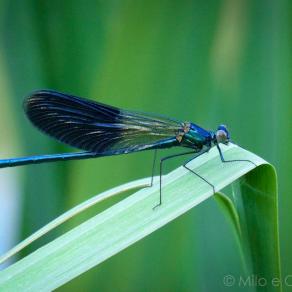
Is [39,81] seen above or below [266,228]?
above

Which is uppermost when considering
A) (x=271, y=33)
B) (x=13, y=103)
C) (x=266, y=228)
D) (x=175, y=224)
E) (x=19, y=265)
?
(x=271, y=33)

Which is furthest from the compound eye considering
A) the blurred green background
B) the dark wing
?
the dark wing

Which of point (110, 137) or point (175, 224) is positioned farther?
point (110, 137)

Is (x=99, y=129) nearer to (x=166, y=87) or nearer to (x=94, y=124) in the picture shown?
(x=94, y=124)

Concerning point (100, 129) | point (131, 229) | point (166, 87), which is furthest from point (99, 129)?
point (131, 229)

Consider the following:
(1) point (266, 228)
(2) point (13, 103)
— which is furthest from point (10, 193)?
(1) point (266, 228)

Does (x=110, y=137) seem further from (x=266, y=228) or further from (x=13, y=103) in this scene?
(x=266, y=228)
